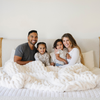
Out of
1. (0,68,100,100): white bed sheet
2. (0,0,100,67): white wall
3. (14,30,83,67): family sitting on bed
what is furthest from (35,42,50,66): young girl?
(0,68,100,100): white bed sheet

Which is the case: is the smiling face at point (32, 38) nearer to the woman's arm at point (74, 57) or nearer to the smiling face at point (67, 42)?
the smiling face at point (67, 42)

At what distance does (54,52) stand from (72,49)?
1.03ft

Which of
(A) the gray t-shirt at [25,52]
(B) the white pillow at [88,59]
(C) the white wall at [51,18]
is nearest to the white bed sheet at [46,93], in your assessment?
(A) the gray t-shirt at [25,52]

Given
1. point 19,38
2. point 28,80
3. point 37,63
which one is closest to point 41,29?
point 19,38

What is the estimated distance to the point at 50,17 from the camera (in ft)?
7.94

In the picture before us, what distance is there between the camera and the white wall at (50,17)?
2402mm

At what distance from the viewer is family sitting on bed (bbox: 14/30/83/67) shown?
1958 mm

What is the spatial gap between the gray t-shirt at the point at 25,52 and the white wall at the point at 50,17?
1.60ft

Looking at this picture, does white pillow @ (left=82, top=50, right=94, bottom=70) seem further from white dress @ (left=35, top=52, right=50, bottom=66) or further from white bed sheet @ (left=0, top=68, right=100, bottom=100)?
white bed sheet @ (left=0, top=68, right=100, bottom=100)

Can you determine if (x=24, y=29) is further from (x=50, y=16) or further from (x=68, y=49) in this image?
(x=68, y=49)

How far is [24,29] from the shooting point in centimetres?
245

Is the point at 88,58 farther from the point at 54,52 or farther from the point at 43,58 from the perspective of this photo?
the point at 43,58

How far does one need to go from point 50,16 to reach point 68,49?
0.78 m

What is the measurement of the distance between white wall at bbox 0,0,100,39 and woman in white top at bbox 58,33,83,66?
469mm
